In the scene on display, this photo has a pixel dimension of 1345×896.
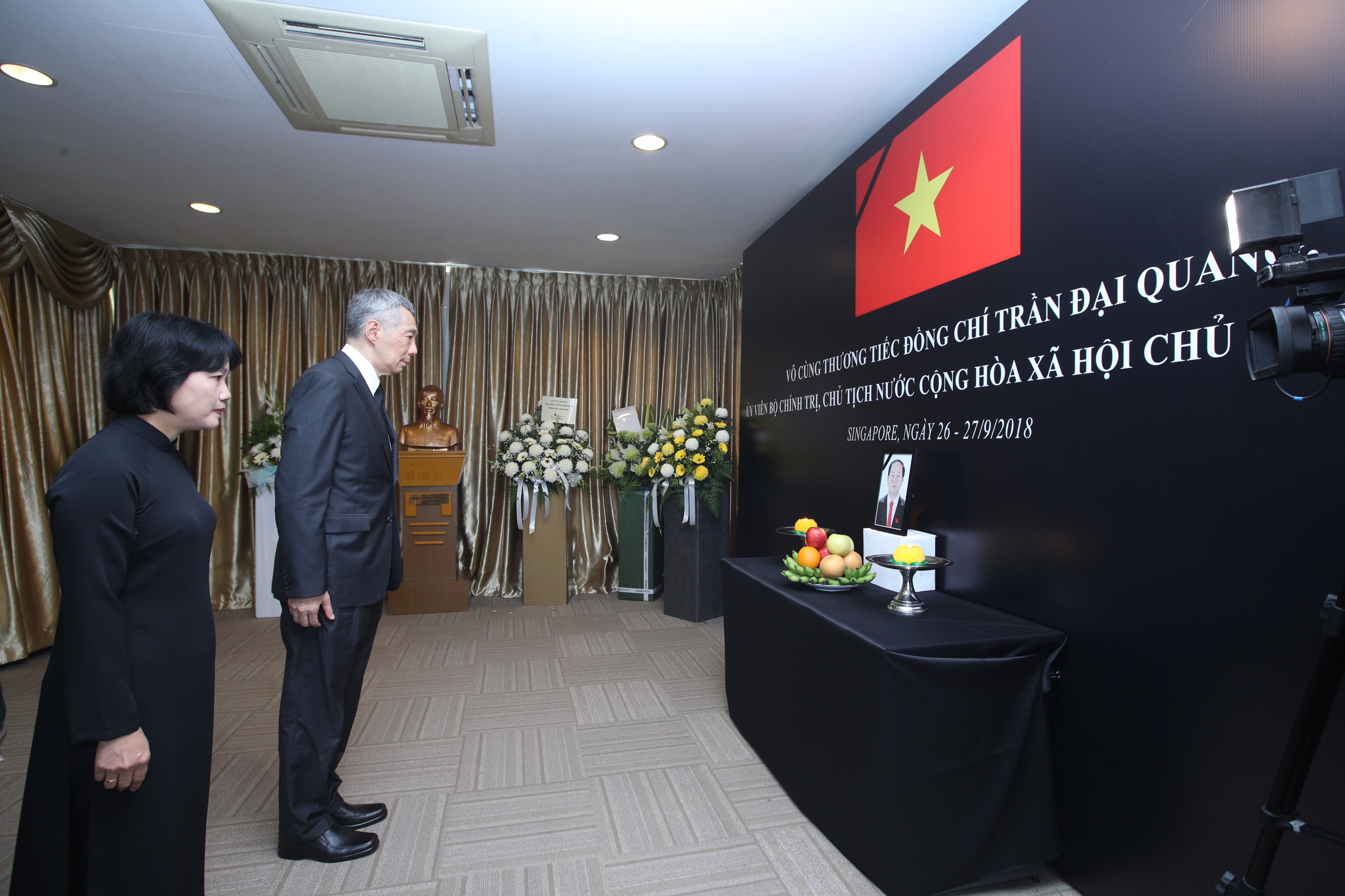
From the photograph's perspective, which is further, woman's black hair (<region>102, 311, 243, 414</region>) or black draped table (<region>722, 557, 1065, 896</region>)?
black draped table (<region>722, 557, 1065, 896</region>)

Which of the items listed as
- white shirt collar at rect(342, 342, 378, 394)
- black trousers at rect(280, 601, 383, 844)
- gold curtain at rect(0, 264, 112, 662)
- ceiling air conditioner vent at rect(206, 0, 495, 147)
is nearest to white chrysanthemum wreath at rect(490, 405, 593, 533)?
ceiling air conditioner vent at rect(206, 0, 495, 147)

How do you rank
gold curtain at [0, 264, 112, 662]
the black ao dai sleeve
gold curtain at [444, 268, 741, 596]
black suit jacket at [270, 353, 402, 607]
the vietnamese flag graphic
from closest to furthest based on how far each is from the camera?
the black ao dai sleeve < black suit jacket at [270, 353, 402, 607] < the vietnamese flag graphic < gold curtain at [0, 264, 112, 662] < gold curtain at [444, 268, 741, 596]

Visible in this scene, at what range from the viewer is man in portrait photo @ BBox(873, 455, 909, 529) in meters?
2.57

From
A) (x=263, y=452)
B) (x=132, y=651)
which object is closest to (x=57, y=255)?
(x=263, y=452)

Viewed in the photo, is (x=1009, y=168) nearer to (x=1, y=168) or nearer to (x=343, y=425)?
(x=343, y=425)

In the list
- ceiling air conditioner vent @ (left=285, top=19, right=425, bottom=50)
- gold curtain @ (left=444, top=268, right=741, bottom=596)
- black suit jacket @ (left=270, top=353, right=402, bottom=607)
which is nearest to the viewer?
black suit jacket @ (left=270, top=353, right=402, bottom=607)

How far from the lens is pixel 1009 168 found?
215cm

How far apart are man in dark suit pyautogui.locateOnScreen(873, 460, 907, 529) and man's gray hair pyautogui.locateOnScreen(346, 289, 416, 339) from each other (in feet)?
5.95

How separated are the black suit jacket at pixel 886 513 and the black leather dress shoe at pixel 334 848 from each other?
6.71 feet

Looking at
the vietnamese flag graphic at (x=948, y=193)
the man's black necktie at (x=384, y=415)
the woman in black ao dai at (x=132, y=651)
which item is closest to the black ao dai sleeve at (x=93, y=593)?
the woman in black ao dai at (x=132, y=651)

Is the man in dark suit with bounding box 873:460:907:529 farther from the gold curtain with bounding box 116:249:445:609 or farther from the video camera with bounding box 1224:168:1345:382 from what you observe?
the gold curtain with bounding box 116:249:445:609

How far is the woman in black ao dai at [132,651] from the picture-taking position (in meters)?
1.17

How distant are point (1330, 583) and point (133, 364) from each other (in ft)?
7.73

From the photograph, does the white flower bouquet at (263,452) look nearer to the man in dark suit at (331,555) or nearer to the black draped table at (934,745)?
the man in dark suit at (331,555)
